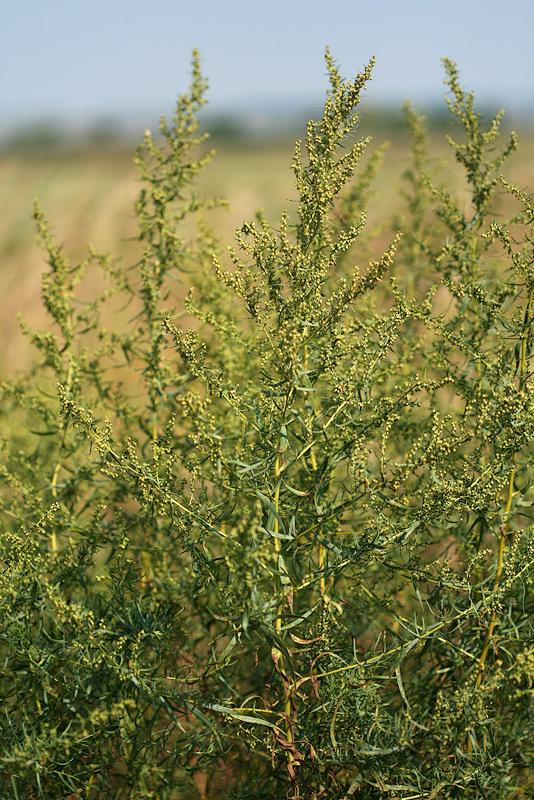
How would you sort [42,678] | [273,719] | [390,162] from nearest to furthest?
[42,678] → [273,719] → [390,162]

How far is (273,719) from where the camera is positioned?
1989 millimetres

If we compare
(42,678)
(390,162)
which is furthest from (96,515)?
(390,162)

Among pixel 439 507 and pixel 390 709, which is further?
pixel 390 709

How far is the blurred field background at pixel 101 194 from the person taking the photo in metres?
9.63

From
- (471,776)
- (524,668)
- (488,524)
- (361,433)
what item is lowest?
(471,776)

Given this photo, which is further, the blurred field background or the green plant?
the blurred field background

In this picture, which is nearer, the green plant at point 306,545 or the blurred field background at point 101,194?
the green plant at point 306,545

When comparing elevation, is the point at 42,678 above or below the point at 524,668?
below

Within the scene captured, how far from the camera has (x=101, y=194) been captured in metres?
12.7

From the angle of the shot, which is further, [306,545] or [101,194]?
[101,194]

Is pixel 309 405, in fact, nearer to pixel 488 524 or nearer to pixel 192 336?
pixel 192 336

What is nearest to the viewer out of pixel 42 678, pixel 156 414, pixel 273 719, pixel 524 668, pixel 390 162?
pixel 524 668

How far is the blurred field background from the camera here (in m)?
9.63

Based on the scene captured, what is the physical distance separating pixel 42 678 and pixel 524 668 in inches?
44.1
